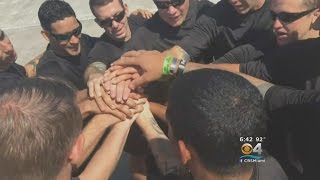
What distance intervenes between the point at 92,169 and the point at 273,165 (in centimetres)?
93

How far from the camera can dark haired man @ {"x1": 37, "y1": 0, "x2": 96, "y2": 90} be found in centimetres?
395

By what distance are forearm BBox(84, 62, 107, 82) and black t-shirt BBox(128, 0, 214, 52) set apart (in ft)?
1.15

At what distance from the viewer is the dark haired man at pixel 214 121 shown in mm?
1791

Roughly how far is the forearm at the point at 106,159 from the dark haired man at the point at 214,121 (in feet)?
1.95

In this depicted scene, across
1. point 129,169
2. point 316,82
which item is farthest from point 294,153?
point 129,169

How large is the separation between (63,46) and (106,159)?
6.29 ft

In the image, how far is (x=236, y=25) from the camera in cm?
369

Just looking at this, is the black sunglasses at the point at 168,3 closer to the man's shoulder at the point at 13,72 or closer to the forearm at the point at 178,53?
the forearm at the point at 178,53

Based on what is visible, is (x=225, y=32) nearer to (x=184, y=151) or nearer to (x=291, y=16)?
(x=291, y=16)

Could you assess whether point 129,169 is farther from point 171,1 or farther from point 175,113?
point 175,113

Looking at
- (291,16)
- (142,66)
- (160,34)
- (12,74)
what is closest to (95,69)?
(142,66)

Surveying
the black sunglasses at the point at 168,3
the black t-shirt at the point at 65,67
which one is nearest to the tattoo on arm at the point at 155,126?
the black t-shirt at the point at 65,67

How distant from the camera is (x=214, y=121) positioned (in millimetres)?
1792

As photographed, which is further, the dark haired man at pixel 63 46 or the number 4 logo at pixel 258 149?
the dark haired man at pixel 63 46
